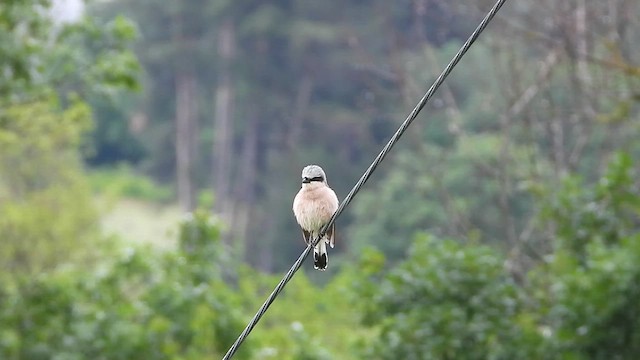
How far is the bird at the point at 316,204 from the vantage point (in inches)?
237

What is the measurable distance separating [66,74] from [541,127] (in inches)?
316

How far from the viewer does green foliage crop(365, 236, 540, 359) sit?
11.1 m

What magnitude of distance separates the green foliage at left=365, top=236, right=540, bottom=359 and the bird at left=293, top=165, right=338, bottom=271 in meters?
4.85

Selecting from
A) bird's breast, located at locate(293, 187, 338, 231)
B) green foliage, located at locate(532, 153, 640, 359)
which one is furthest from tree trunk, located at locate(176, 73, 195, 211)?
bird's breast, located at locate(293, 187, 338, 231)

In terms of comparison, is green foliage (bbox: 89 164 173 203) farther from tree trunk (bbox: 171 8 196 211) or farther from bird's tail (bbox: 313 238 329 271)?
bird's tail (bbox: 313 238 329 271)

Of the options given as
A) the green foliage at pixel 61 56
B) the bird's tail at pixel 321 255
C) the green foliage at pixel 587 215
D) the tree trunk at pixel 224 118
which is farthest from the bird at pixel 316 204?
the tree trunk at pixel 224 118

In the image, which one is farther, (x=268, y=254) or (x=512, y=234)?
(x=268, y=254)

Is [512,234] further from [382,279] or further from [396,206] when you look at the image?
[396,206]

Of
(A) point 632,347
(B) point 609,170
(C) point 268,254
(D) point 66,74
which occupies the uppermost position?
(C) point 268,254

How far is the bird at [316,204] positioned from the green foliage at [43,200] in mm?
20145

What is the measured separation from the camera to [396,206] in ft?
119

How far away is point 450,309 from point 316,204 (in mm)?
5255

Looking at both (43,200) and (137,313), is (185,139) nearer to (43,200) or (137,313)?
(43,200)

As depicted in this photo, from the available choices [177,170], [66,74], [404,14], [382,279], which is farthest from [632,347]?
[177,170]
